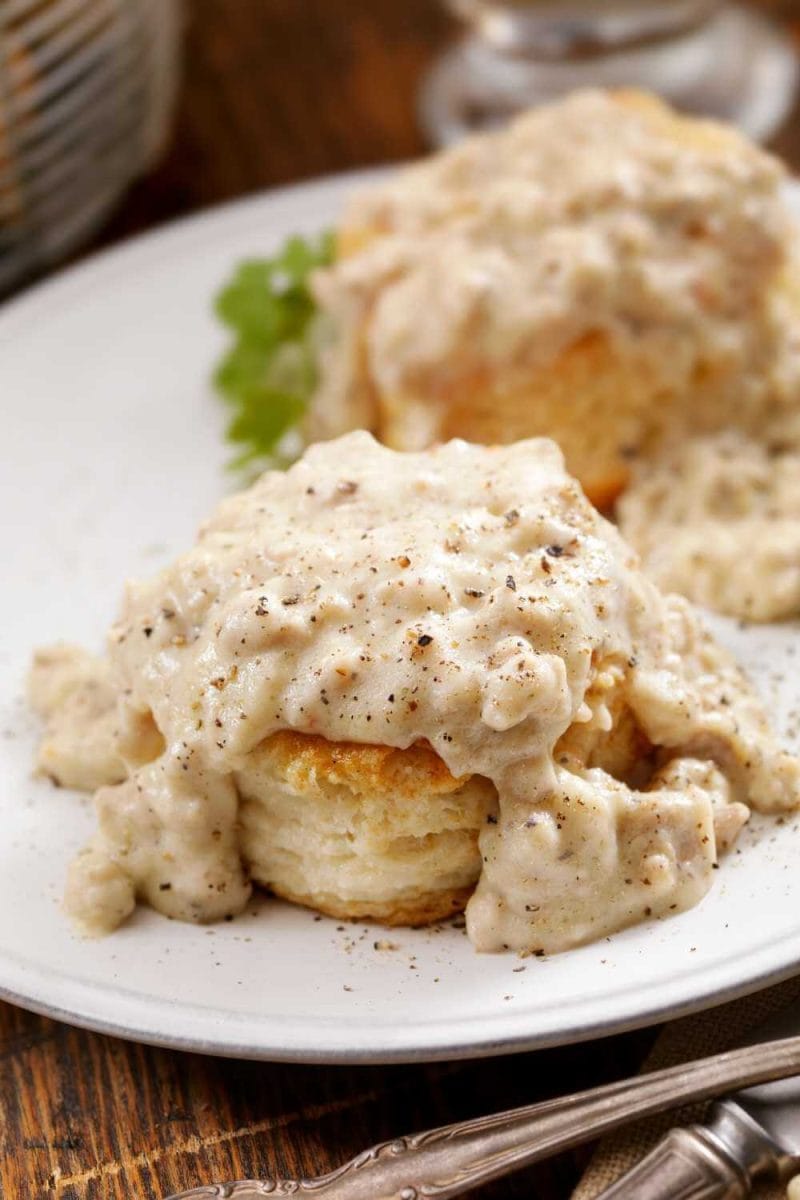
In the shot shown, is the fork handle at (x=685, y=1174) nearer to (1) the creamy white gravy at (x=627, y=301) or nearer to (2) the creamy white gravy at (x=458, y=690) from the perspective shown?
(2) the creamy white gravy at (x=458, y=690)

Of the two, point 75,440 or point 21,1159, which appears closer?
point 21,1159

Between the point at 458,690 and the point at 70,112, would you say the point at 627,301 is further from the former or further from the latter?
the point at 70,112

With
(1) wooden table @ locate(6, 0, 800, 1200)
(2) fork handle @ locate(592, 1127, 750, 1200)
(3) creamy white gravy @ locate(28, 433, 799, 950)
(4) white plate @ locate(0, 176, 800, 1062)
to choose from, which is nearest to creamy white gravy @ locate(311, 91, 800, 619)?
(4) white plate @ locate(0, 176, 800, 1062)

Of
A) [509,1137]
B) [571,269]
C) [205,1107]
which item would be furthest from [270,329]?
[509,1137]

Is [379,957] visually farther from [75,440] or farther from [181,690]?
[75,440]

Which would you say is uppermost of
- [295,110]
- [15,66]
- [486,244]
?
[15,66]

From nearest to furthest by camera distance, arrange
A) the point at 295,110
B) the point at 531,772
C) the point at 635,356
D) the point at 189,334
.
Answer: the point at 531,772 < the point at 635,356 < the point at 189,334 < the point at 295,110

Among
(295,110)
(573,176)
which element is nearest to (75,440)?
(573,176)
